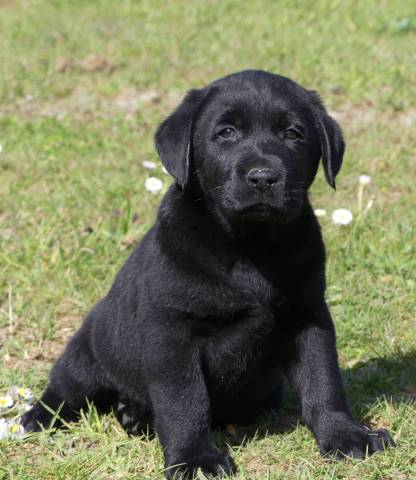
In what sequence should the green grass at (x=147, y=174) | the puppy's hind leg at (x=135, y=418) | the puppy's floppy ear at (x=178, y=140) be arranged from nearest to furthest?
the puppy's floppy ear at (x=178, y=140) → the green grass at (x=147, y=174) → the puppy's hind leg at (x=135, y=418)

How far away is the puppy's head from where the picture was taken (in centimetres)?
319

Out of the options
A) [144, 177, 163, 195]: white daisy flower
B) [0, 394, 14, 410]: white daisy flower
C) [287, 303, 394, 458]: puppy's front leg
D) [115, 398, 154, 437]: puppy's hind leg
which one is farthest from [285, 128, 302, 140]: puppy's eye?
[144, 177, 163, 195]: white daisy flower

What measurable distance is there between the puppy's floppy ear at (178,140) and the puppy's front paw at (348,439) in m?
1.04

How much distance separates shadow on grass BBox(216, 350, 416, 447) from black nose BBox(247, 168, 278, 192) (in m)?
1.01

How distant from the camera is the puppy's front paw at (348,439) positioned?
10.5 feet

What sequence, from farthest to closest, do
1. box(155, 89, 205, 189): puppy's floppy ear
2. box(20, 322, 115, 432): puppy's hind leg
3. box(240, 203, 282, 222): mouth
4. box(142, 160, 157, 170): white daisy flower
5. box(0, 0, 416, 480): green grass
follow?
box(142, 160, 157, 170): white daisy flower, box(20, 322, 115, 432): puppy's hind leg, box(0, 0, 416, 480): green grass, box(155, 89, 205, 189): puppy's floppy ear, box(240, 203, 282, 222): mouth

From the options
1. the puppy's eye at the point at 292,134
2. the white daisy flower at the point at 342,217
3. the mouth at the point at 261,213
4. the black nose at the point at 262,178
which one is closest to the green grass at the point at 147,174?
the white daisy flower at the point at 342,217

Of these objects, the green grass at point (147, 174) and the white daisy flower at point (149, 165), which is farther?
the white daisy flower at point (149, 165)

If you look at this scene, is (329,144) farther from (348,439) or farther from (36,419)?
(36,419)

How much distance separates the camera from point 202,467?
307cm

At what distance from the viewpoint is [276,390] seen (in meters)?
3.77

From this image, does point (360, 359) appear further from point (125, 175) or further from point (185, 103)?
point (125, 175)

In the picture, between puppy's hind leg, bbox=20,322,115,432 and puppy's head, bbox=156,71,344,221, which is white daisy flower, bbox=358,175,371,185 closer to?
puppy's head, bbox=156,71,344,221

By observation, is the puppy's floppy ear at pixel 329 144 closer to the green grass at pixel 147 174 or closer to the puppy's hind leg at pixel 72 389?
the green grass at pixel 147 174
